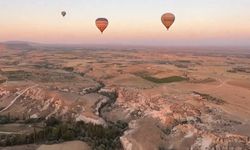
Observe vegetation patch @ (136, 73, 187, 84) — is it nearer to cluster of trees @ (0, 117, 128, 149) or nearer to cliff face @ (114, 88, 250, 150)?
cliff face @ (114, 88, 250, 150)

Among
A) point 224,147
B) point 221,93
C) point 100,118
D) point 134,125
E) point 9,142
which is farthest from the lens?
point 221,93

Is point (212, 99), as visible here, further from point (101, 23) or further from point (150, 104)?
point (101, 23)

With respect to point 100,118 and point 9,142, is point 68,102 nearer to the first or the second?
point 100,118

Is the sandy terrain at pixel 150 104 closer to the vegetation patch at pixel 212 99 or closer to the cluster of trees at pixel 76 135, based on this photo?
the vegetation patch at pixel 212 99

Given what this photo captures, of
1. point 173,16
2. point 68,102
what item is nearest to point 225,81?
point 173,16

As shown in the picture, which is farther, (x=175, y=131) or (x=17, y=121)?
(x=17, y=121)

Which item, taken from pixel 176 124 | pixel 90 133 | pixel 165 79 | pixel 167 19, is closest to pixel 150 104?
pixel 176 124
